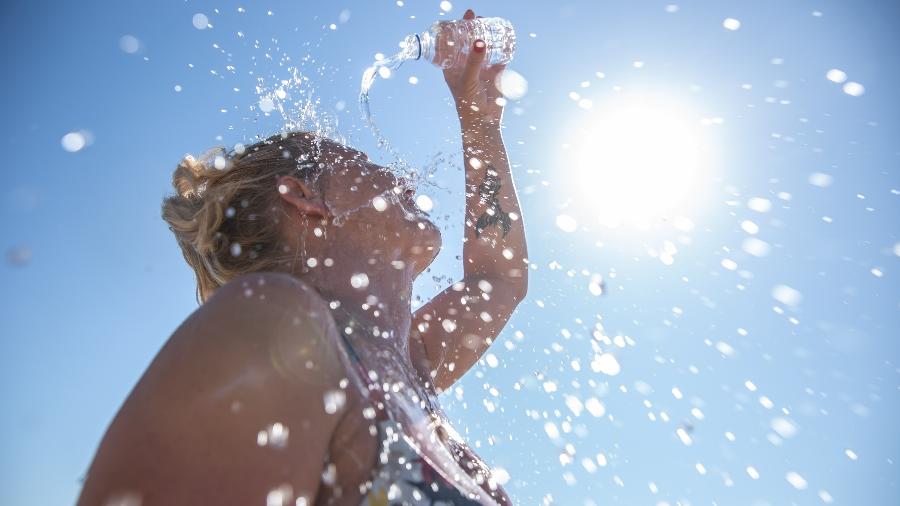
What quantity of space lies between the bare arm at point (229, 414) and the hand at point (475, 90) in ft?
9.10

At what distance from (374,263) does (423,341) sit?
73 centimetres

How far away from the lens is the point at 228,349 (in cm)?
167

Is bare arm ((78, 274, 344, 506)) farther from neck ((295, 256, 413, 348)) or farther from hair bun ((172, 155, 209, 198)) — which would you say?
hair bun ((172, 155, 209, 198))

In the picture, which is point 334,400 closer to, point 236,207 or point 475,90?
point 236,207

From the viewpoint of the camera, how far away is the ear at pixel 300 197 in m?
3.15

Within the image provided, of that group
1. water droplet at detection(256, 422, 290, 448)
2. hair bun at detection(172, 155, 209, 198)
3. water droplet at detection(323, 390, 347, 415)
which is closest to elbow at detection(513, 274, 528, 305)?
hair bun at detection(172, 155, 209, 198)

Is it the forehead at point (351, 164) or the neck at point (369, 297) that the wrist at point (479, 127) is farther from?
the neck at point (369, 297)

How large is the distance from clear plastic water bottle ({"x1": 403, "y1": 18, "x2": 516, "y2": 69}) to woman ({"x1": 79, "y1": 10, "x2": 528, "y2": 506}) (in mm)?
106

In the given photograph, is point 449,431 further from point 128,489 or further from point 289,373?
point 128,489

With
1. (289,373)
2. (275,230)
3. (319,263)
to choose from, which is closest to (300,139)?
(275,230)

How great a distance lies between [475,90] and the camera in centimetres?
438

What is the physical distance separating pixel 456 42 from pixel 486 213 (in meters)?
1.27

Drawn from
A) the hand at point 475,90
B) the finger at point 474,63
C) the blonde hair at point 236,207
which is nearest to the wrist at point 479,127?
the hand at point 475,90

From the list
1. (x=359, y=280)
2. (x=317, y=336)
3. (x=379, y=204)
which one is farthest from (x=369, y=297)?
(x=317, y=336)
